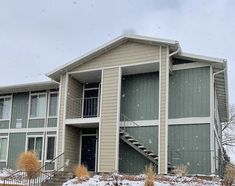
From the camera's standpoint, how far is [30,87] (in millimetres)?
25406

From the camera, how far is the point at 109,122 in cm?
2014

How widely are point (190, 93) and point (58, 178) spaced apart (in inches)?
308

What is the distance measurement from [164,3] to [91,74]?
6892 mm

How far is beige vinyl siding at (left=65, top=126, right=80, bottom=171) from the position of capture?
2192cm

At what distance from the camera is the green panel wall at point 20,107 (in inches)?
1035

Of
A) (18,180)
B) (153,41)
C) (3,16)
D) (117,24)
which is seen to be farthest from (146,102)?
(3,16)

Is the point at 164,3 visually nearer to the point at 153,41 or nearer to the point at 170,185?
the point at 153,41

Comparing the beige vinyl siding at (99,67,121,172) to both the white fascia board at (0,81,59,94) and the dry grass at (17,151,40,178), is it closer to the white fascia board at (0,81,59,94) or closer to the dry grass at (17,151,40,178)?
the dry grass at (17,151,40,178)

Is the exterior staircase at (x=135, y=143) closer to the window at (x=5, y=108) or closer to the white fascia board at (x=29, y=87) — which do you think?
the white fascia board at (x=29, y=87)

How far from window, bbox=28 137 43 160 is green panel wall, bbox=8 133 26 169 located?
0.51 meters

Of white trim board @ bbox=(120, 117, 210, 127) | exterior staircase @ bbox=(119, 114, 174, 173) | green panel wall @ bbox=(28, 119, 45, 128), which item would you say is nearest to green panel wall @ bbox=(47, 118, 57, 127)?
green panel wall @ bbox=(28, 119, 45, 128)

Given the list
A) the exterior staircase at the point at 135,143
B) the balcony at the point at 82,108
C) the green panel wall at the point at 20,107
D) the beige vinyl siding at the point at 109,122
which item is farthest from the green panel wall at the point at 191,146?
the green panel wall at the point at 20,107

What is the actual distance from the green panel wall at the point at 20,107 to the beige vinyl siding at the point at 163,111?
1096 centimetres

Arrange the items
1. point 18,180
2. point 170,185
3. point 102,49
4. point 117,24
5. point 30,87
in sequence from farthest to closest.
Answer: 1. point 30,87
2. point 117,24
3. point 102,49
4. point 18,180
5. point 170,185
